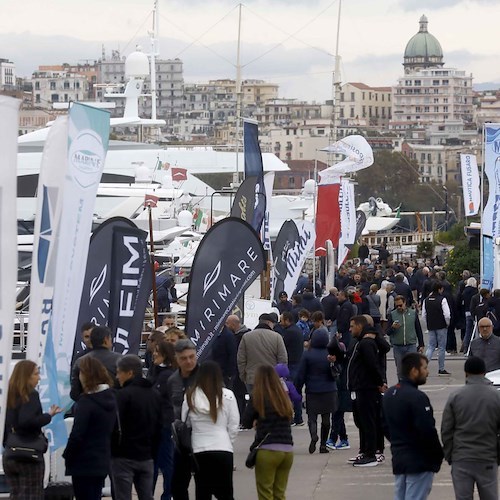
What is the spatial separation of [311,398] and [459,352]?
10.7 m

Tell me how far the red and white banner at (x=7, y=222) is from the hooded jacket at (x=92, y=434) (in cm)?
75

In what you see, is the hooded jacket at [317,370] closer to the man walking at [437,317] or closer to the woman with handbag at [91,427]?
the woman with handbag at [91,427]

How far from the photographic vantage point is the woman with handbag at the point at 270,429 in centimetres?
1114

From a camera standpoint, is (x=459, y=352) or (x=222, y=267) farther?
(x=459, y=352)

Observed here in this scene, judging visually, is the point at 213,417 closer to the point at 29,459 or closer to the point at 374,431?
the point at 29,459

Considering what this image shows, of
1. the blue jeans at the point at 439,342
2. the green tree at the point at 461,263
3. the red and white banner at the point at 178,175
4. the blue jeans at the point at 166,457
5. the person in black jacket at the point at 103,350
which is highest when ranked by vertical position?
the red and white banner at the point at 178,175

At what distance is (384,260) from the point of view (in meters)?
44.7

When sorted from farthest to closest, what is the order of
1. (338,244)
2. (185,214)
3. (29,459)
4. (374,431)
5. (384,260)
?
1. (185,214)
2. (384,260)
3. (338,244)
4. (374,431)
5. (29,459)

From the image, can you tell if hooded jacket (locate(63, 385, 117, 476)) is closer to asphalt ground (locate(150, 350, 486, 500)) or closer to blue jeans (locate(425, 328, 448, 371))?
asphalt ground (locate(150, 350, 486, 500))

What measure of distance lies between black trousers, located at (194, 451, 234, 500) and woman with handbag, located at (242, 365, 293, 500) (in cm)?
31

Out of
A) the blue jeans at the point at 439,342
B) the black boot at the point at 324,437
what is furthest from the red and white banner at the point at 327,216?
the black boot at the point at 324,437

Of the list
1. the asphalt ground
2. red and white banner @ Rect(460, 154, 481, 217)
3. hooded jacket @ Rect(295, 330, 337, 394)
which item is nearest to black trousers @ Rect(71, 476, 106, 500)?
the asphalt ground

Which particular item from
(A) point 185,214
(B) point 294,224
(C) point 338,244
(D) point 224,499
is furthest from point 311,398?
(A) point 185,214

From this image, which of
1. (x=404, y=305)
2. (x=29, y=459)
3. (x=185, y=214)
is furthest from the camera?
(x=185, y=214)
